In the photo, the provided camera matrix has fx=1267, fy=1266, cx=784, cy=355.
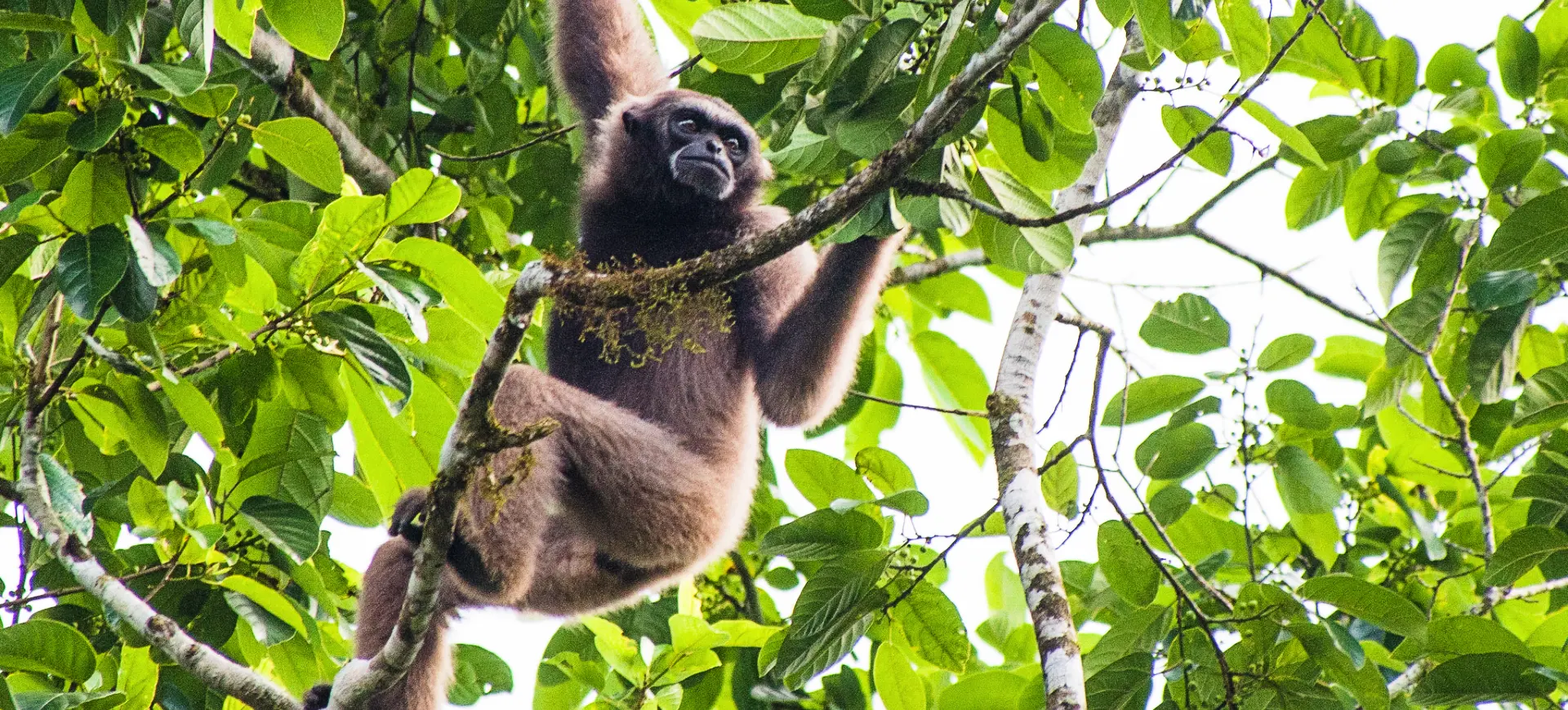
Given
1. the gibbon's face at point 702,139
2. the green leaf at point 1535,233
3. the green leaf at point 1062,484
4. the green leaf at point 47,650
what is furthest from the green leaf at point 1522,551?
the green leaf at point 47,650

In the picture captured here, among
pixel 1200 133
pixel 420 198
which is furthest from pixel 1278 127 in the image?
pixel 420 198

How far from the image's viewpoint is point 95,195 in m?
4.12

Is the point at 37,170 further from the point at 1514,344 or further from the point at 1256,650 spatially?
the point at 1514,344

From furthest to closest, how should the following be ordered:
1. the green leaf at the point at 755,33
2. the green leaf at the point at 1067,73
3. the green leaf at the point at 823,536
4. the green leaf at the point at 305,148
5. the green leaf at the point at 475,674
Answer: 1. the green leaf at the point at 475,674
2. the green leaf at the point at 823,536
3. the green leaf at the point at 305,148
4. the green leaf at the point at 755,33
5. the green leaf at the point at 1067,73

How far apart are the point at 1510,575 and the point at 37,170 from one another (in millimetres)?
5281

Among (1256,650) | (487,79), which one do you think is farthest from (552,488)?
(1256,650)

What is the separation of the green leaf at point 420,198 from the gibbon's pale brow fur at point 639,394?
1000 mm

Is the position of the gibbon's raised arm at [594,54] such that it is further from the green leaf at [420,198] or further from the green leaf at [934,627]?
the green leaf at [934,627]

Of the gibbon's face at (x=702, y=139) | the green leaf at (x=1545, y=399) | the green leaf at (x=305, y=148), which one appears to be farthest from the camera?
the gibbon's face at (x=702, y=139)

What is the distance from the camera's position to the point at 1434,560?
615 cm

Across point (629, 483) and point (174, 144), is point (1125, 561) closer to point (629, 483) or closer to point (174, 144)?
point (629, 483)

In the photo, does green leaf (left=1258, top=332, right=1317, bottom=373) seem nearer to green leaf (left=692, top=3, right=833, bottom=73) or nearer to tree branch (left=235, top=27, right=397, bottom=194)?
green leaf (left=692, top=3, right=833, bottom=73)

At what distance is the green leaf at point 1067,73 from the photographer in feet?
10.9

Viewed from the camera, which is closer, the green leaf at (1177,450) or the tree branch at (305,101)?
the green leaf at (1177,450)
